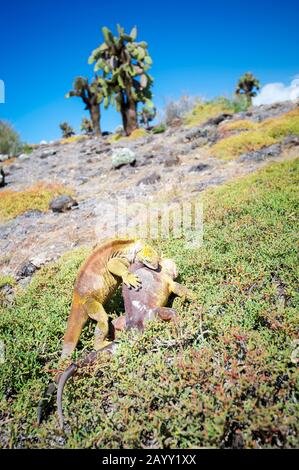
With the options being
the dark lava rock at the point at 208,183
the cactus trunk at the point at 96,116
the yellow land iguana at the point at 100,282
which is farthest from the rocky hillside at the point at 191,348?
the cactus trunk at the point at 96,116

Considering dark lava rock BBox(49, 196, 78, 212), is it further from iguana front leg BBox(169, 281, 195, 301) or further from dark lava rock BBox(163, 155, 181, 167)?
iguana front leg BBox(169, 281, 195, 301)

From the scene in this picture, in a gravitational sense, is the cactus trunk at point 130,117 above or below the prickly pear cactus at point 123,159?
above

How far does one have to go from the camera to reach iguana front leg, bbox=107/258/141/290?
3.71m

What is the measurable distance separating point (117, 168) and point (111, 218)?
24.4ft

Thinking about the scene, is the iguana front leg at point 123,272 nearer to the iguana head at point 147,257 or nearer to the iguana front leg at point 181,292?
the iguana head at point 147,257

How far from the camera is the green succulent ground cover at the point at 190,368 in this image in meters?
2.52

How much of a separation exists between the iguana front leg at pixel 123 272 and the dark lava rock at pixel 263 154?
9575 mm

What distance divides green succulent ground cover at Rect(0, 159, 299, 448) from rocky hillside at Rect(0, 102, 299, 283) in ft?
10.6

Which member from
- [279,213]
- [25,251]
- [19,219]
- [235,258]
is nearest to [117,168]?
[19,219]

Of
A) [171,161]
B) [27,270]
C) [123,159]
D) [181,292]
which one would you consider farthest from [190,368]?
[123,159]

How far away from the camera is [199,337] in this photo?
336 centimetres

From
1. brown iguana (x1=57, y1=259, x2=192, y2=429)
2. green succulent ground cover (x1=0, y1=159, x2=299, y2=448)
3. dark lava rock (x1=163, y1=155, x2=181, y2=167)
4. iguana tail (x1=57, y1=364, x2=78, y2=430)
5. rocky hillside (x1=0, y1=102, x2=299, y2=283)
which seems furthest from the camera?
dark lava rock (x1=163, y1=155, x2=181, y2=167)

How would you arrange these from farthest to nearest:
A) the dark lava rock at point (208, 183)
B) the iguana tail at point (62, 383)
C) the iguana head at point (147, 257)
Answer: the dark lava rock at point (208, 183) < the iguana head at point (147, 257) < the iguana tail at point (62, 383)

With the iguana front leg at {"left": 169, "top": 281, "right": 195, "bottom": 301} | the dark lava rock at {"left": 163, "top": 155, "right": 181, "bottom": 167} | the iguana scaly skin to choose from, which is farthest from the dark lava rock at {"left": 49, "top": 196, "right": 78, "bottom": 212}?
the iguana front leg at {"left": 169, "top": 281, "right": 195, "bottom": 301}
